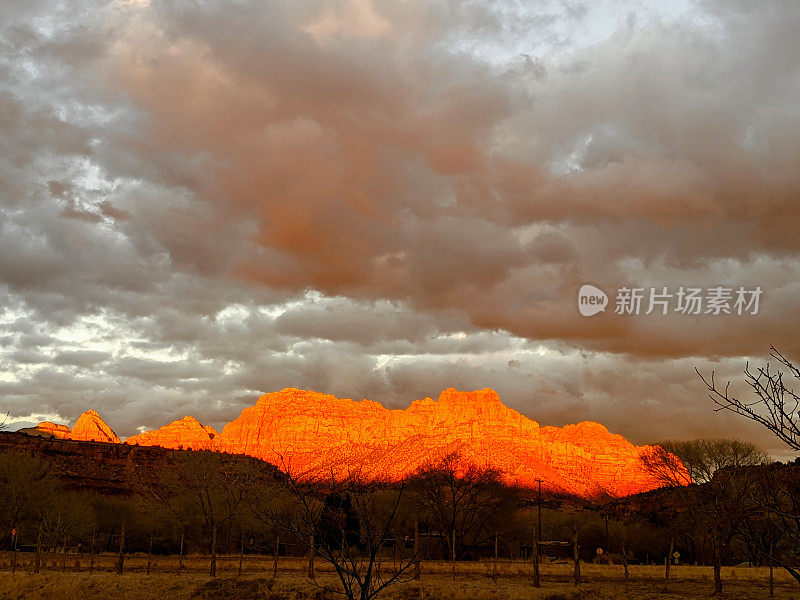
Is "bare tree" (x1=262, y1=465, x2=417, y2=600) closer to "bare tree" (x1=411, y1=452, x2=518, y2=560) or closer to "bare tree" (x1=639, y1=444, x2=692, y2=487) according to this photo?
"bare tree" (x1=411, y1=452, x2=518, y2=560)

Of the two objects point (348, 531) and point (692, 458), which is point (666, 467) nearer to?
point (692, 458)

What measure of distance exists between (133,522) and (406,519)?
3143 centimetres

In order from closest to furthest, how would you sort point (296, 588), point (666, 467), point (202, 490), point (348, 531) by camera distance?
1. point (348, 531)
2. point (296, 588)
3. point (202, 490)
4. point (666, 467)

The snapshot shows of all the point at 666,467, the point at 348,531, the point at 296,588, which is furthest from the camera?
the point at 666,467

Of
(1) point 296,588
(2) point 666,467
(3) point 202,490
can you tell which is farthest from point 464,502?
(1) point 296,588

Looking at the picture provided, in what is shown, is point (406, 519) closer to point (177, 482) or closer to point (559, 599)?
point (177, 482)

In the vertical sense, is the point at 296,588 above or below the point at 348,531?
below

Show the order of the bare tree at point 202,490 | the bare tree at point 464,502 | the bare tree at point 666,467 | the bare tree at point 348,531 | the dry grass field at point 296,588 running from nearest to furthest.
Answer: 1. the bare tree at point 348,531
2. the dry grass field at point 296,588
3. the bare tree at point 202,490
4. the bare tree at point 464,502
5. the bare tree at point 666,467

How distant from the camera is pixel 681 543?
82.5 meters

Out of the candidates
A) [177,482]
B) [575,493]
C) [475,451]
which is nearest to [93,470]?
[177,482]

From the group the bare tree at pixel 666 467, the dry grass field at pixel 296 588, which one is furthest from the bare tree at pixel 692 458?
the dry grass field at pixel 296 588

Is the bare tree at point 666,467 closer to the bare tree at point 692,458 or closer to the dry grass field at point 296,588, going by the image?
the bare tree at point 692,458

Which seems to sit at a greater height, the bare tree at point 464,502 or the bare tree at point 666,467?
the bare tree at point 666,467

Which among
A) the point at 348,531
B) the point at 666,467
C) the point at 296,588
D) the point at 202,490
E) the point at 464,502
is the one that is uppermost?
the point at 666,467
